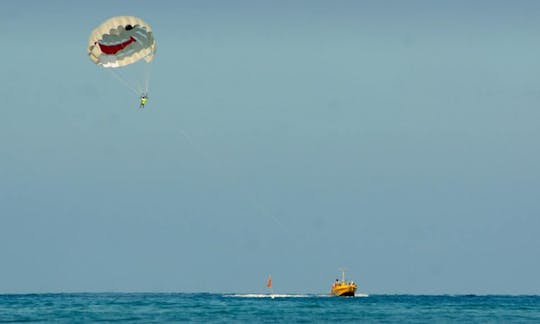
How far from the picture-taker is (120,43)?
76750 mm

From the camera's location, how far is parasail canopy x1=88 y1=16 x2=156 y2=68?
246 ft

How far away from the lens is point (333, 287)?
7160 inches

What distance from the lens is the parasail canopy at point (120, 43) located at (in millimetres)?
74875

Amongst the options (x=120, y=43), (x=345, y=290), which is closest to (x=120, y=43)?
(x=120, y=43)

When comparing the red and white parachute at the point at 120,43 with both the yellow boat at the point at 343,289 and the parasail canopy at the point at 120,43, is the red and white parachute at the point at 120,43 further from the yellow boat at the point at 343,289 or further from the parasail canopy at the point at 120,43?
the yellow boat at the point at 343,289

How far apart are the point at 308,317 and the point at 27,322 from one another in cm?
2800

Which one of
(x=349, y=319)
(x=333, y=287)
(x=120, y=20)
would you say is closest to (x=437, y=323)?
(x=349, y=319)

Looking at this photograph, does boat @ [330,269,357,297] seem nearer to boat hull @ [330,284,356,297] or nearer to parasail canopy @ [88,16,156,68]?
boat hull @ [330,284,356,297]

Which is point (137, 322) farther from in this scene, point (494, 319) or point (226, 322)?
point (494, 319)

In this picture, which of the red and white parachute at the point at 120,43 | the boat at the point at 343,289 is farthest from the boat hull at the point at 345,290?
the red and white parachute at the point at 120,43

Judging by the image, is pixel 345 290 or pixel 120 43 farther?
pixel 345 290

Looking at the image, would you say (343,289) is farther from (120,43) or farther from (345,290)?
(120,43)

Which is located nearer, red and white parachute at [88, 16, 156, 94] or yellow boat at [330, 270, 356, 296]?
red and white parachute at [88, 16, 156, 94]

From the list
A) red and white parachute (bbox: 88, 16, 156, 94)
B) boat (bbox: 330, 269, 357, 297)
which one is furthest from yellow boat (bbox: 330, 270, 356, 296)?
red and white parachute (bbox: 88, 16, 156, 94)
